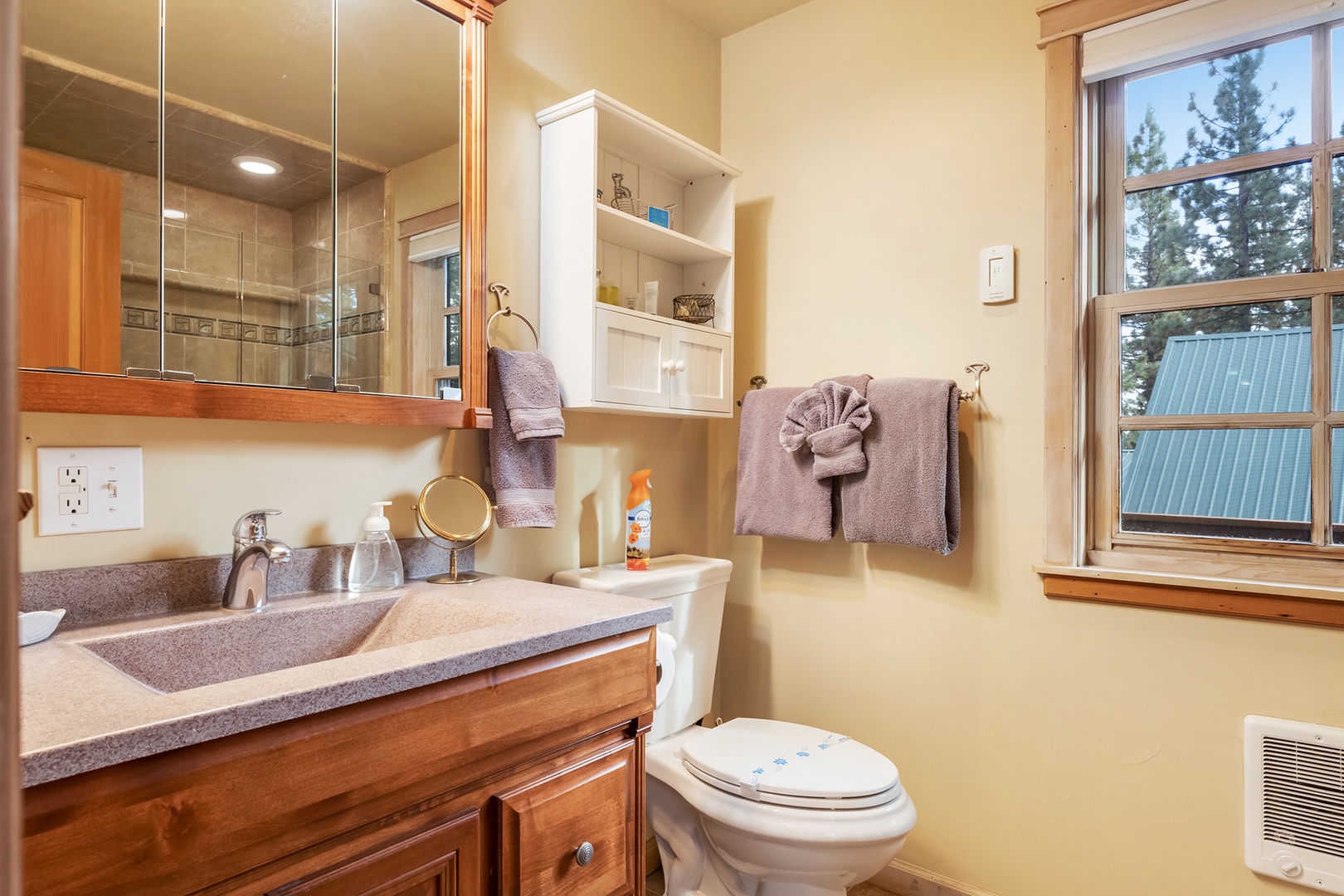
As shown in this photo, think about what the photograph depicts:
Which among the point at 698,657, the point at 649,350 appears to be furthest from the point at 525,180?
the point at 698,657

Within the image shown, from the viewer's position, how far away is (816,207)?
2045 mm

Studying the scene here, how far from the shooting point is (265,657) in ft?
3.47

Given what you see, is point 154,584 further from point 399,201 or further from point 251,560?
point 399,201

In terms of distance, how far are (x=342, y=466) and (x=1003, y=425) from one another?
1410 millimetres

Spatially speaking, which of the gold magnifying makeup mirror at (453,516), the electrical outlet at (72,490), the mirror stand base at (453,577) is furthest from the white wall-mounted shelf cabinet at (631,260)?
the electrical outlet at (72,490)

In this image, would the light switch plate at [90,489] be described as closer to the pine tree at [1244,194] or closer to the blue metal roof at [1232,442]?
the blue metal roof at [1232,442]

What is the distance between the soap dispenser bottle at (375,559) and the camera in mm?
1263

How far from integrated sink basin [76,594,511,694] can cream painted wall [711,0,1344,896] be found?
1128 millimetres

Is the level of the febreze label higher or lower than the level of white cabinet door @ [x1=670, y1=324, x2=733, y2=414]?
lower

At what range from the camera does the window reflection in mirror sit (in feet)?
3.19

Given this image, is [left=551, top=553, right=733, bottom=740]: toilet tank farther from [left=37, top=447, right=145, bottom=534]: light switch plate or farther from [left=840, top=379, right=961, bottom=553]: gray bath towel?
[left=37, top=447, right=145, bottom=534]: light switch plate

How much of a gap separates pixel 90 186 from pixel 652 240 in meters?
1.14

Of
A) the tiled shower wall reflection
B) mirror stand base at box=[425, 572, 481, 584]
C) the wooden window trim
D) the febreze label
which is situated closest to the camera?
the tiled shower wall reflection

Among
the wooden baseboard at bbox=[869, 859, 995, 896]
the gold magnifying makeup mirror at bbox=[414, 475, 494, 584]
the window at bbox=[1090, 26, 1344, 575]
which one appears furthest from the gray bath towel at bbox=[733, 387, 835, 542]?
the wooden baseboard at bbox=[869, 859, 995, 896]
